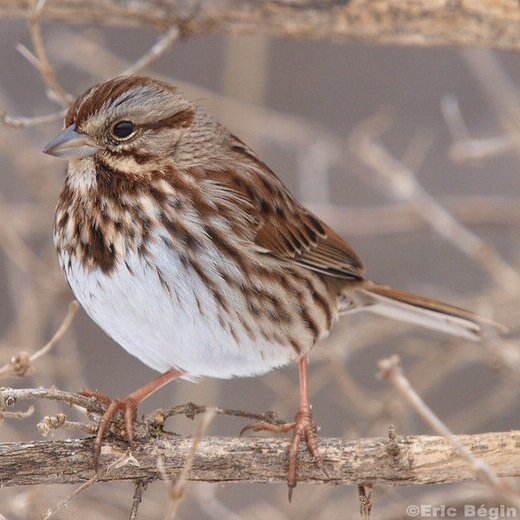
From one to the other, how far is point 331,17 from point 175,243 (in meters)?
1.27

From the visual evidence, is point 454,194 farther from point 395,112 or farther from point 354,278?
point 354,278

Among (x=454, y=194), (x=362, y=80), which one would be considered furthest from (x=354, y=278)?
(x=362, y=80)

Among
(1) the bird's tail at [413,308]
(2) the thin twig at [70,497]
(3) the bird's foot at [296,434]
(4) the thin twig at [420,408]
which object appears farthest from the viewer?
(1) the bird's tail at [413,308]

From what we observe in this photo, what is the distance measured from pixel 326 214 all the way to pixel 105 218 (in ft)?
6.24

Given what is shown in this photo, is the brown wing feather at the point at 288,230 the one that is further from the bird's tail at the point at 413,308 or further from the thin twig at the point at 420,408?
the thin twig at the point at 420,408

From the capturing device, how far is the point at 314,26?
454 centimetres

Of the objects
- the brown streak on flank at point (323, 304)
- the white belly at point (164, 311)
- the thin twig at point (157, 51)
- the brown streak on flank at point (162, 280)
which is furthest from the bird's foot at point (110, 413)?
the thin twig at point (157, 51)

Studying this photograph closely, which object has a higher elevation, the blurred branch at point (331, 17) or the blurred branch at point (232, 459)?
the blurred branch at point (331, 17)

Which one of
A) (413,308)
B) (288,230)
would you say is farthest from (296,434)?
(413,308)

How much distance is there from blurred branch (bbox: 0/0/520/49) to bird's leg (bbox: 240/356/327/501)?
4.34 ft

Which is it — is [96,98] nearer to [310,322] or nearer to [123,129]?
[123,129]

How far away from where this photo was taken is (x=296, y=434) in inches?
149

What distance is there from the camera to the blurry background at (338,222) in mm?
4828

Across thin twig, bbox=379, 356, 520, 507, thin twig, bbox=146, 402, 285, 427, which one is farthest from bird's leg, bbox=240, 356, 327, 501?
thin twig, bbox=379, 356, 520, 507
